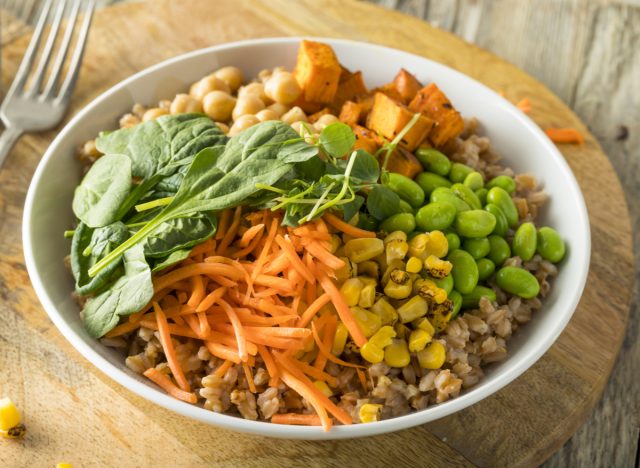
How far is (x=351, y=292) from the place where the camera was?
9.45 ft

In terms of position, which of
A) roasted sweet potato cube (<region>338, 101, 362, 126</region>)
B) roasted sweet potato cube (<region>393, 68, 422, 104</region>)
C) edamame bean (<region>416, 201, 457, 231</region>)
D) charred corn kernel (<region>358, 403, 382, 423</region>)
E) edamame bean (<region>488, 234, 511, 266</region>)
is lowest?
charred corn kernel (<region>358, 403, 382, 423</region>)

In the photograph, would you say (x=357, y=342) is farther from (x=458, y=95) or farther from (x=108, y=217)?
(x=458, y=95)

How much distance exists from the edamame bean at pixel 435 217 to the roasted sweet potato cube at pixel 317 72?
3.22 feet

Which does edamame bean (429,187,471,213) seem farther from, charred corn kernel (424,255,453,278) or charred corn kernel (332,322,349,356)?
charred corn kernel (332,322,349,356)

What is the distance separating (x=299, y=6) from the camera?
16.2ft

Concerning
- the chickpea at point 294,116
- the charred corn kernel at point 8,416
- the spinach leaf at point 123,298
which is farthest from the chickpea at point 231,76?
the charred corn kernel at point 8,416

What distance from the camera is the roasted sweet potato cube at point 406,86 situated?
3.80 meters

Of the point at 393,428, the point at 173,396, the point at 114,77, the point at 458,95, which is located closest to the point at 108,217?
the point at 173,396

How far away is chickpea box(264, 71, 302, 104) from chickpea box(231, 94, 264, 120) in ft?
0.30

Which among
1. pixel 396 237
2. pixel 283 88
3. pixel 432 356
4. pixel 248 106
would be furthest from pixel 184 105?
pixel 432 356

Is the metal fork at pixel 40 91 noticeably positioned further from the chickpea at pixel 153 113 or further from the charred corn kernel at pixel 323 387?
the charred corn kernel at pixel 323 387

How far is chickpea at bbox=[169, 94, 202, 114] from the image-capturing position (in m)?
3.76

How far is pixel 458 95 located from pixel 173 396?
239cm

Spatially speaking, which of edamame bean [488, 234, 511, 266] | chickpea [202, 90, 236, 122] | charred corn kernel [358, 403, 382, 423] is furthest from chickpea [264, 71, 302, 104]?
charred corn kernel [358, 403, 382, 423]
